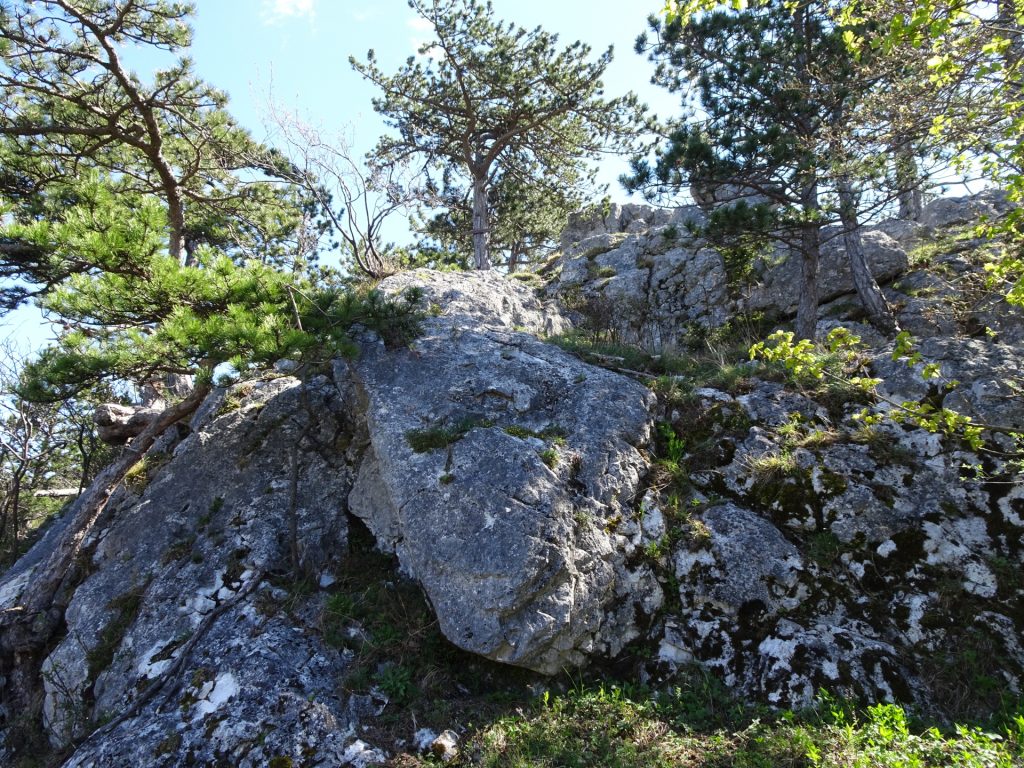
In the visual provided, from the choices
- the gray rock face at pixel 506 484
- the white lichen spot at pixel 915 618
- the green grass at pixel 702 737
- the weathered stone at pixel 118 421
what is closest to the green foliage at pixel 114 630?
the gray rock face at pixel 506 484

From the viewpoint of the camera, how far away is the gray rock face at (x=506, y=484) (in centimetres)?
A: 546

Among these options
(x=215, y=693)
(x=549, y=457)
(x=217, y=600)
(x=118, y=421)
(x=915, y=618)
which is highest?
(x=118, y=421)

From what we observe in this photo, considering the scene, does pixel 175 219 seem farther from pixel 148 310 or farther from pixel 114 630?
pixel 114 630

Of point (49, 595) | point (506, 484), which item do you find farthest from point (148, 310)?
point (506, 484)

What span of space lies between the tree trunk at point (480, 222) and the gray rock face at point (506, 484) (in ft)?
25.4

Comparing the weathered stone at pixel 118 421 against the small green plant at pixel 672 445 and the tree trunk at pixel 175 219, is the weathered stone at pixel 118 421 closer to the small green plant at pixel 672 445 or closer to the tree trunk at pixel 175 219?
the tree trunk at pixel 175 219

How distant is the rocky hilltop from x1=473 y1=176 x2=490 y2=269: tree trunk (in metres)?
7.53

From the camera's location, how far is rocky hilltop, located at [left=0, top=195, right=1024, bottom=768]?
519 cm

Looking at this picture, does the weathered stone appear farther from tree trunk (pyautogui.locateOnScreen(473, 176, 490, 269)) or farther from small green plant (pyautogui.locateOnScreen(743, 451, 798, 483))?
tree trunk (pyautogui.locateOnScreen(473, 176, 490, 269))

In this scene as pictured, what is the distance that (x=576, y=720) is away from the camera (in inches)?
200

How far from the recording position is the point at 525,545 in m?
5.63

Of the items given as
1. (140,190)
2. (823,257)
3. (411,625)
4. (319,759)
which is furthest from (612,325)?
(140,190)

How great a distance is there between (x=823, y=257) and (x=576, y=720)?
10.5 meters

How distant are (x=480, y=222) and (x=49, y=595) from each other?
12.7m
